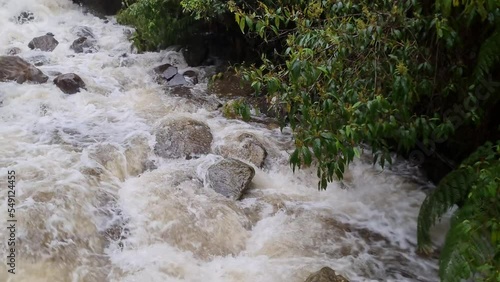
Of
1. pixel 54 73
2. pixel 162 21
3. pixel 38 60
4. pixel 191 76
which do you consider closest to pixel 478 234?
pixel 191 76

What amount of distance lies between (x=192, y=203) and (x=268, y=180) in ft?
3.71

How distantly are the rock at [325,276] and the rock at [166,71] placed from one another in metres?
5.71

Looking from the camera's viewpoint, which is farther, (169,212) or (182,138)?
(182,138)

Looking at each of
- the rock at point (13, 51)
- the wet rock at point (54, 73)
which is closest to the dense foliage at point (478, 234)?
the wet rock at point (54, 73)

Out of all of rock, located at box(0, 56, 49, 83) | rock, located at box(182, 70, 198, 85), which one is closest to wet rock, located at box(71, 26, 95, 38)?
rock, located at box(0, 56, 49, 83)

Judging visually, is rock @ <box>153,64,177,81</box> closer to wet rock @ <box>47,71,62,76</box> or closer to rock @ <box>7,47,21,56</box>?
wet rock @ <box>47,71,62,76</box>

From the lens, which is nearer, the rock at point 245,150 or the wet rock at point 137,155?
the wet rock at point 137,155

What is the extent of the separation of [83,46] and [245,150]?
569 cm

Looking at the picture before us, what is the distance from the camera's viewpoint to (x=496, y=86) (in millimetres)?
3820

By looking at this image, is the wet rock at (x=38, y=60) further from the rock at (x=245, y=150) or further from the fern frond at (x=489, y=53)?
the fern frond at (x=489, y=53)

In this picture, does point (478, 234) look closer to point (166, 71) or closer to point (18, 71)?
point (166, 71)

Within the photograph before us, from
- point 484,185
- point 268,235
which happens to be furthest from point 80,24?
point 484,185

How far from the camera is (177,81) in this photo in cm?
830

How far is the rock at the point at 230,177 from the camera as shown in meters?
5.00
